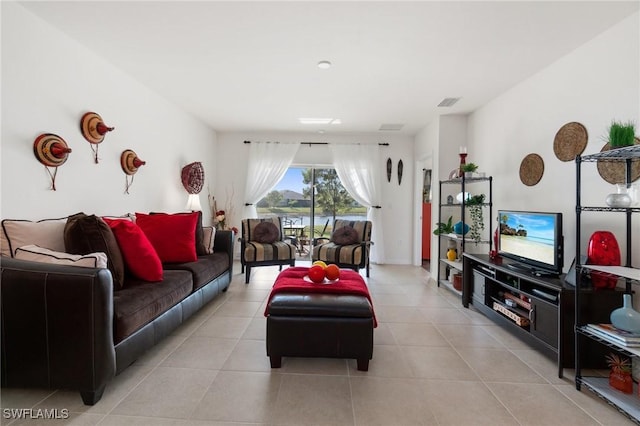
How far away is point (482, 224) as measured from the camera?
402 cm

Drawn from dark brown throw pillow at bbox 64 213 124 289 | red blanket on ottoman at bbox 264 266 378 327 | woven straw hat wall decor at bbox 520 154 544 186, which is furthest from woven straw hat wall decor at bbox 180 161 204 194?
woven straw hat wall decor at bbox 520 154 544 186

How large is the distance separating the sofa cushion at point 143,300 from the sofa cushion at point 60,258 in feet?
1.03

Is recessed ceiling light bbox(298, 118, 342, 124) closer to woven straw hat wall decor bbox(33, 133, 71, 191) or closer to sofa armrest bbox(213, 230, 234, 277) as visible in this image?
sofa armrest bbox(213, 230, 234, 277)

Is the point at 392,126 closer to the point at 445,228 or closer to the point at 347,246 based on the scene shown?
the point at 445,228

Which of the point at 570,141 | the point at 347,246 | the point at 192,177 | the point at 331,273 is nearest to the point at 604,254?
the point at 570,141

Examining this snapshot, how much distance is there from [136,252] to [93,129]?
135 cm

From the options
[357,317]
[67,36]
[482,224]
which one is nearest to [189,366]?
[357,317]

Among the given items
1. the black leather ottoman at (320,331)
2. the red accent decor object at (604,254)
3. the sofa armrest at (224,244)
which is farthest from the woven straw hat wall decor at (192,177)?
the red accent decor object at (604,254)

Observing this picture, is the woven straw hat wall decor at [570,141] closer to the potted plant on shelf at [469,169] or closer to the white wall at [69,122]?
the potted plant on shelf at [469,169]

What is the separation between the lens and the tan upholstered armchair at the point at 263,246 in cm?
445

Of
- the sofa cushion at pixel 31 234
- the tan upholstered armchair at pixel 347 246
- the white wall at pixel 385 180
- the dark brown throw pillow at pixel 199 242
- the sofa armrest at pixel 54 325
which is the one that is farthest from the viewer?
the white wall at pixel 385 180

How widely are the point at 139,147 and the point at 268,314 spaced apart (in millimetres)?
2741

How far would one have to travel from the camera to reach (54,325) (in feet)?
5.37

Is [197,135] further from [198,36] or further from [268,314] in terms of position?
[268,314]
